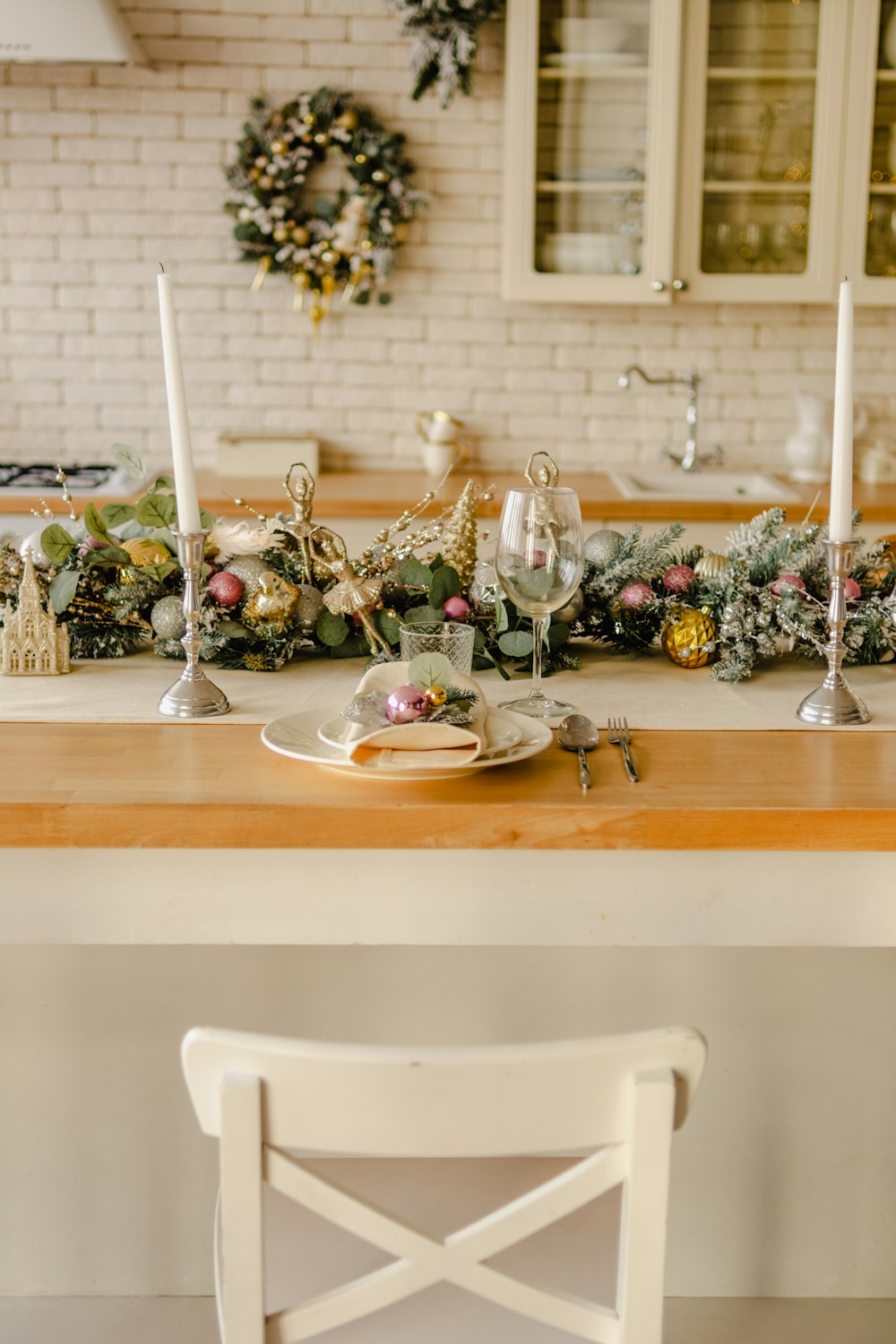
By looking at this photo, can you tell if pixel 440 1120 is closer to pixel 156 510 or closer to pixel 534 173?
pixel 156 510

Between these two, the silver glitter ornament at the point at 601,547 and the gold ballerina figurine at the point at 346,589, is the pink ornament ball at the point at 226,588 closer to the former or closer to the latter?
the gold ballerina figurine at the point at 346,589

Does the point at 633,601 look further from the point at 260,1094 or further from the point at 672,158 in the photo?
the point at 672,158

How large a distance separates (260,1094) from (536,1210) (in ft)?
0.66

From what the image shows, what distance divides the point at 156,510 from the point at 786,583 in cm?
75

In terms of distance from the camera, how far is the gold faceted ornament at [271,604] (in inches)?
62.1

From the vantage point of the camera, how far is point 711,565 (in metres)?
1.67

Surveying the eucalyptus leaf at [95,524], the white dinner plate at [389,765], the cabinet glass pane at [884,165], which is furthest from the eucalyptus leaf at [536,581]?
the cabinet glass pane at [884,165]

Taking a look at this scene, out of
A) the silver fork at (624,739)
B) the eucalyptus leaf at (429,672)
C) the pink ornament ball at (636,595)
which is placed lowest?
the silver fork at (624,739)

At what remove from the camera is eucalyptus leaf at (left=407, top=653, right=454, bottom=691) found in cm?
129

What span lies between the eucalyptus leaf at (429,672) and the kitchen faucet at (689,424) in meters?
2.55

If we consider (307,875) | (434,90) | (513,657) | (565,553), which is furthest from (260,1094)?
(434,90)

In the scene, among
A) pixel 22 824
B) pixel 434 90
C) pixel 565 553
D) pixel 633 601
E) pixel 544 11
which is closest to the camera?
pixel 22 824

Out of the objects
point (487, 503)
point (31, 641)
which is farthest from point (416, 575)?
point (487, 503)

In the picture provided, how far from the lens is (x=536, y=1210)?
2.84 feet
